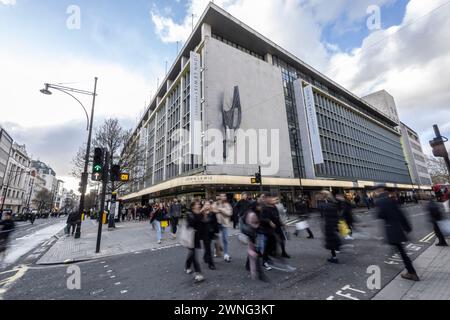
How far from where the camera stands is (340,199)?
7.55 metres

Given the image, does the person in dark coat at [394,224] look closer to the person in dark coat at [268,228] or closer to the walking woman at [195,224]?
the person in dark coat at [268,228]

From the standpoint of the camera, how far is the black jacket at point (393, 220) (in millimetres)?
4031

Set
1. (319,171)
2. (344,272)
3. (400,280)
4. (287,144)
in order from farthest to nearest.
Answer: (319,171) < (287,144) < (344,272) < (400,280)

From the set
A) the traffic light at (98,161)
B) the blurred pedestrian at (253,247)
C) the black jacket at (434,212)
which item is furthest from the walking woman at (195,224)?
the black jacket at (434,212)

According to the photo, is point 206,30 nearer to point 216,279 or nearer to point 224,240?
point 224,240

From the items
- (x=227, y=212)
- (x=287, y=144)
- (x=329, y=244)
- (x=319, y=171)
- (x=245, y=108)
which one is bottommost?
(x=329, y=244)

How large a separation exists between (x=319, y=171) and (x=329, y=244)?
31194 millimetres

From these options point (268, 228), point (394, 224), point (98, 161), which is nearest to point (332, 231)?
point (394, 224)

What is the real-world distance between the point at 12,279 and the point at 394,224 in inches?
353

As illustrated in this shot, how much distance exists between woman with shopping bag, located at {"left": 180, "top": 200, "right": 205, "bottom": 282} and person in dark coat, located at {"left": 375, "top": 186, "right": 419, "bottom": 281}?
155 inches

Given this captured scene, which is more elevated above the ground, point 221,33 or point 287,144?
point 221,33

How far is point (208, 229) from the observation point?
525 cm

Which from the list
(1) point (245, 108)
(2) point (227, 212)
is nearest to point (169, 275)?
(2) point (227, 212)
